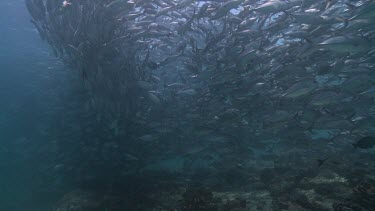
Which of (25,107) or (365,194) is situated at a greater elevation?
(365,194)

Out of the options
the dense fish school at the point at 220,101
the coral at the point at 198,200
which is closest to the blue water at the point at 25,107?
the dense fish school at the point at 220,101

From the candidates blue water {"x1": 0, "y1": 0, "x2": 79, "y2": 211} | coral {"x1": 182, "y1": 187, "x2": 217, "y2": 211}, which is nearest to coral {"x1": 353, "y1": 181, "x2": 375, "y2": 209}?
coral {"x1": 182, "y1": 187, "x2": 217, "y2": 211}

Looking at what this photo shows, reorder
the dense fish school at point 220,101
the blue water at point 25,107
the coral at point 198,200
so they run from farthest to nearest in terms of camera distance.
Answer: the blue water at point 25,107 → the coral at point 198,200 → the dense fish school at point 220,101

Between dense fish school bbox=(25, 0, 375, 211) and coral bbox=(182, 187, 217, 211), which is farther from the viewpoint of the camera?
coral bbox=(182, 187, 217, 211)

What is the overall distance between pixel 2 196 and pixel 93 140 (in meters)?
15.7

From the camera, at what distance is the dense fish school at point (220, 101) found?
7.89 meters

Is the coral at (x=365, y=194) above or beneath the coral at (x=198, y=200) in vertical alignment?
above

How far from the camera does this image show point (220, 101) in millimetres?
11133

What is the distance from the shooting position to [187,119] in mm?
12344

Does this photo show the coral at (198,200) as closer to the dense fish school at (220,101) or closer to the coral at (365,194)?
the dense fish school at (220,101)

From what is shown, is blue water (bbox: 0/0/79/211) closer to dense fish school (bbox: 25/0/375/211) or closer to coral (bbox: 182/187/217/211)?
dense fish school (bbox: 25/0/375/211)

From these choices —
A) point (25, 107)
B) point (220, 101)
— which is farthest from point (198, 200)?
point (25, 107)

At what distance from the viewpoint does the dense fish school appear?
7.89 meters

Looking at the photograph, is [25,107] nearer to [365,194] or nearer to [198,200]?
[198,200]
